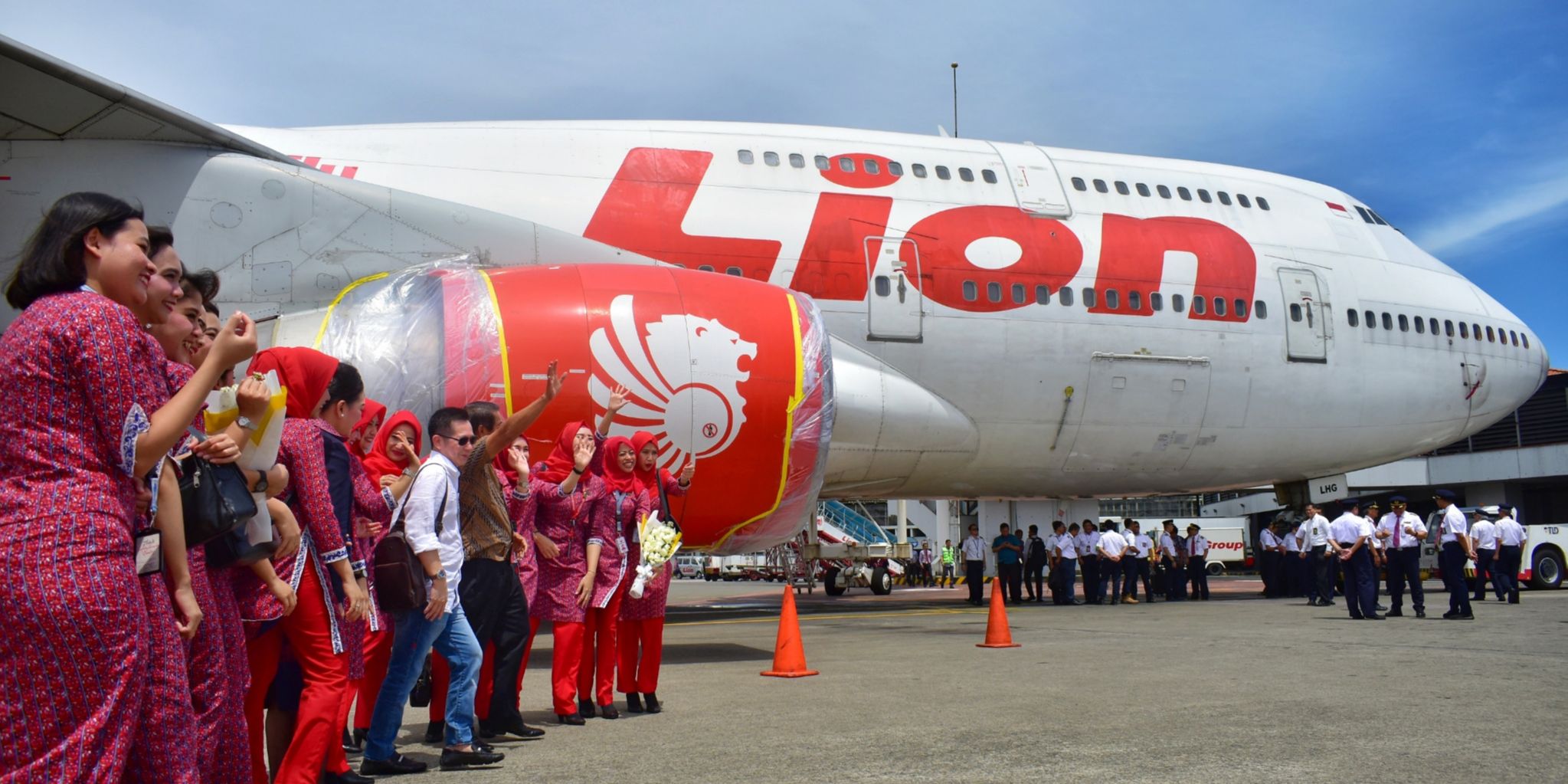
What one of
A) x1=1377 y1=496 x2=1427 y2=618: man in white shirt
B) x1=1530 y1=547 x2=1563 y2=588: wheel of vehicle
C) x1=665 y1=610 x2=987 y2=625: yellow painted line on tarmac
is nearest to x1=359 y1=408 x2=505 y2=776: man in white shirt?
x1=665 y1=610 x2=987 y2=625: yellow painted line on tarmac

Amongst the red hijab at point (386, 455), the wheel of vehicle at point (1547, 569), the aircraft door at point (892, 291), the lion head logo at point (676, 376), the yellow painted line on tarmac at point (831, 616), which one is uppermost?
the aircraft door at point (892, 291)

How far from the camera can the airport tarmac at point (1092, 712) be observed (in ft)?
16.3

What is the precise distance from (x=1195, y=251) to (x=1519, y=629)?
618 cm

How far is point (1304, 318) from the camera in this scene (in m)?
16.4

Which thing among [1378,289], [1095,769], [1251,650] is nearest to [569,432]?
[1095,769]

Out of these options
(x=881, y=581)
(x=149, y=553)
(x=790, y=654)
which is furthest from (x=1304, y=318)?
(x=149, y=553)

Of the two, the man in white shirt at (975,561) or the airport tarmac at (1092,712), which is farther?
the man in white shirt at (975,561)

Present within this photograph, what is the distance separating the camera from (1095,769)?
4.84 meters

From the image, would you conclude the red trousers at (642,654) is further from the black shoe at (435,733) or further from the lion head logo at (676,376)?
the lion head logo at (676,376)

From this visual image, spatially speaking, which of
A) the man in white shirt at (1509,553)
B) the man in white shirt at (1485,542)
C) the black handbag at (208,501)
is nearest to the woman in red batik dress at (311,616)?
the black handbag at (208,501)

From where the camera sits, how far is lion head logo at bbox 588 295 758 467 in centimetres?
944

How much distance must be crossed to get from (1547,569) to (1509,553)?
6999 mm

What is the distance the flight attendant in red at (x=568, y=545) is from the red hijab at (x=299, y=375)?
7.83 feet

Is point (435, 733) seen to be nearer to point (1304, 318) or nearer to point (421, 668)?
point (421, 668)
